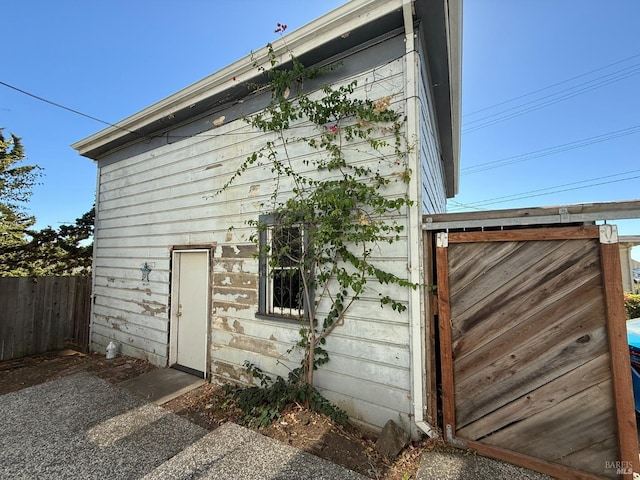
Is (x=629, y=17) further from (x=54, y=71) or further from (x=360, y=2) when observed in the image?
(x=54, y=71)

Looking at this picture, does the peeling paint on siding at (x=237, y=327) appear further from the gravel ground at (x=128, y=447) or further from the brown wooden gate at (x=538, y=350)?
the brown wooden gate at (x=538, y=350)

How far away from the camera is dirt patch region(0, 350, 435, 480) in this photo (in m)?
2.38

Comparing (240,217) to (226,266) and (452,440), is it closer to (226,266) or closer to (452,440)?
(226,266)

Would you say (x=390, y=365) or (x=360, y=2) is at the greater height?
(x=360, y=2)

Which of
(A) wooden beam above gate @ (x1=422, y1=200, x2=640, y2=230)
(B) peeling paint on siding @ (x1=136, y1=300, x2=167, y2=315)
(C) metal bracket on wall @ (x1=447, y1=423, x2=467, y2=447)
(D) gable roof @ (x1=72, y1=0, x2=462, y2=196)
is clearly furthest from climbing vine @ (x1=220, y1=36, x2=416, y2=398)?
(B) peeling paint on siding @ (x1=136, y1=300, x2=167, y2=315)

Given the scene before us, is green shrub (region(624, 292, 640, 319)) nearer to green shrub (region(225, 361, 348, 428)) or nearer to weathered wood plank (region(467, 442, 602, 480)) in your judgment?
weathered wood plank (region(467, 442, 602, 480))

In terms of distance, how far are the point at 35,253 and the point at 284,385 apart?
10021mm

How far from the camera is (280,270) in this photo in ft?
12.3

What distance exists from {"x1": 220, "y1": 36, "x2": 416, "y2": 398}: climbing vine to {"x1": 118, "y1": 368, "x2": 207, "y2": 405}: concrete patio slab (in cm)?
200

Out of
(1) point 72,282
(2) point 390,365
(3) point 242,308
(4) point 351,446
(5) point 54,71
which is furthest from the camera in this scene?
(1) point 72,282

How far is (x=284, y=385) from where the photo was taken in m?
3.38

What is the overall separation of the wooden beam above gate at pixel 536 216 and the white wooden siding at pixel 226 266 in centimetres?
44

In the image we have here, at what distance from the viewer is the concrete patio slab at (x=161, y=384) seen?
3.91 meters

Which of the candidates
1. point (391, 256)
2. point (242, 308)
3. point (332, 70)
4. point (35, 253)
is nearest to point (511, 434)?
point (391, 256)
